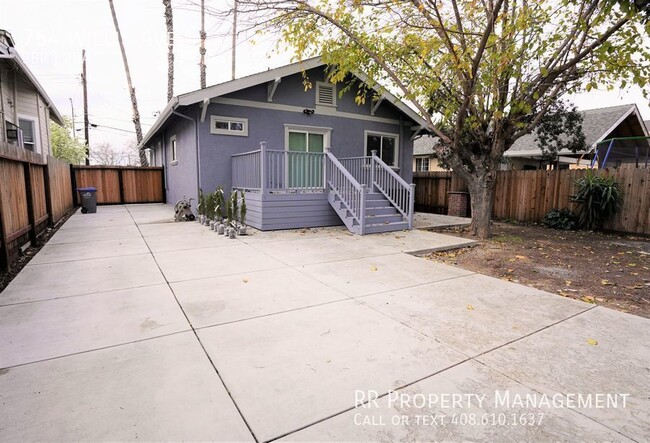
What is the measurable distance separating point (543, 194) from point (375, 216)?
5.19m

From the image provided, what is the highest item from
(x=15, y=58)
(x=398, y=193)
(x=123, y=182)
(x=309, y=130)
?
(x=15, y=58)

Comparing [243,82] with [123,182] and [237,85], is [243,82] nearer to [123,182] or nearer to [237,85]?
[237,85]

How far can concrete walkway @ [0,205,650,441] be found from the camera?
5.96ft

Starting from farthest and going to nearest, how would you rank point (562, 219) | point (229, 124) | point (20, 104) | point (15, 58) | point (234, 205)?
1. point (20, 104)
2. point (229, 124)
3. point (562, 219)
4. point (15, 58)
5. point (234, 205)

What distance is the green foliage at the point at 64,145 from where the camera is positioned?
78.9 ft

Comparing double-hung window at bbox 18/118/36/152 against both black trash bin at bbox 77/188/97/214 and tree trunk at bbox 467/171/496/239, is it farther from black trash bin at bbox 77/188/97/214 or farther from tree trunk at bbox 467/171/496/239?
tree trunk at bbox 467/171/496/239

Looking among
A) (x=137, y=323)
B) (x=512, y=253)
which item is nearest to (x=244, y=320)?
(x=137, y=323)

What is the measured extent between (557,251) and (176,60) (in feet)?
67.2

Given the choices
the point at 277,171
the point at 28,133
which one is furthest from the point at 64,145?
the point at 277,171

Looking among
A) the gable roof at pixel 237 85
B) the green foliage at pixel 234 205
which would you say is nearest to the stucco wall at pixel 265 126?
the gable roof at pixel 237 85

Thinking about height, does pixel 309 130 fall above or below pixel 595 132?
below

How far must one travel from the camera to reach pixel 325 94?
35.3ft

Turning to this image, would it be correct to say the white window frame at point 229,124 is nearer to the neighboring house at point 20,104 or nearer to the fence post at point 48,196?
the fence post at point 48,196

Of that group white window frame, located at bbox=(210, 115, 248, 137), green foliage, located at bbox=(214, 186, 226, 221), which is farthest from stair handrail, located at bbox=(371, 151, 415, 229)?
green foliage, located at bbox=(214, 186, 226, 221)
